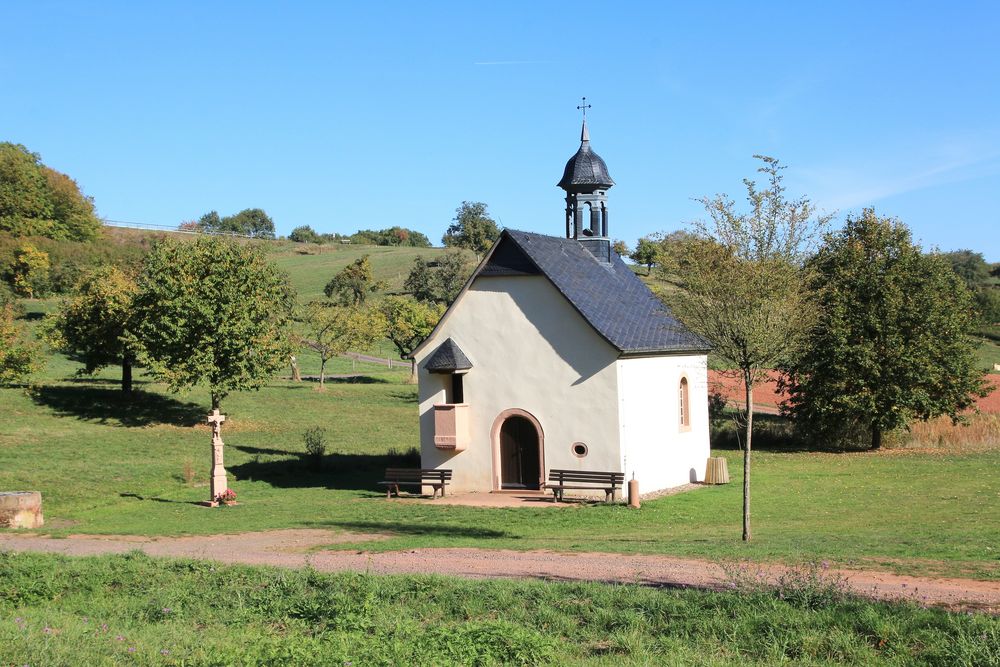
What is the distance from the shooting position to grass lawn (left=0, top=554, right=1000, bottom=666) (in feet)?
28.4

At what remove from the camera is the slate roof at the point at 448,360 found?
26750 millimetres

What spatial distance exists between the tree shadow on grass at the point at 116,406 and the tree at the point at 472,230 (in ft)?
247

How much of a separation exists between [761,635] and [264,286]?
35541mm

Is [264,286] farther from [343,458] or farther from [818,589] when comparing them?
[818,589]

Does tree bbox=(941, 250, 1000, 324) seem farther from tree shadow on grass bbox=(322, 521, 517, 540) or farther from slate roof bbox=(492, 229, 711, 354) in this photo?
tree shadow on grass bbox=(322, 521, 517, 540)

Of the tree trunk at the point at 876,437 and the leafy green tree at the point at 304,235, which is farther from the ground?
the leafy green tree at the point at 304,235

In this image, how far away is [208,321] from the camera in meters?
39.4

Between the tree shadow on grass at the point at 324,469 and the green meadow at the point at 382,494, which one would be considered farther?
the tree shadow on grass at the point at 324,469

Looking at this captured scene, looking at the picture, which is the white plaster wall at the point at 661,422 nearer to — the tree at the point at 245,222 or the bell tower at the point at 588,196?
the bell tower at the point at 588,196

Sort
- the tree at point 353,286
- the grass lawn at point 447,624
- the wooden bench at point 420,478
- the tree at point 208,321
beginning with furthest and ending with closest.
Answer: the tree at point 353,286, the tree at point 208,321, the wooden bench at point 420,478, the grass lawn at point 447,624

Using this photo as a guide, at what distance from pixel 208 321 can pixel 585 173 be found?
58.6ft

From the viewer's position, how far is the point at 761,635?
9.09 m

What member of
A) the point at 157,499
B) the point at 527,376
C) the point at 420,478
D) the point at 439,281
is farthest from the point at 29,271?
the point at 527,376

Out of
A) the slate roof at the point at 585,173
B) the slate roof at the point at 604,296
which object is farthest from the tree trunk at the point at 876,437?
the slate roof at the point at 585,173
